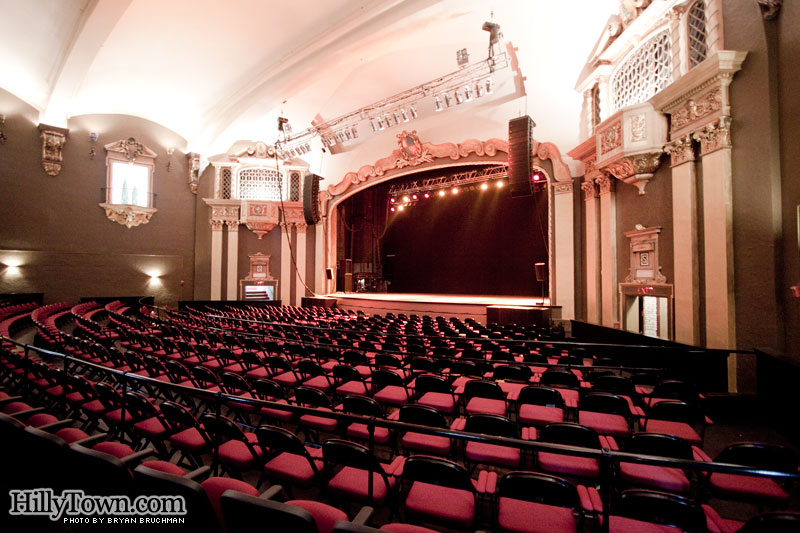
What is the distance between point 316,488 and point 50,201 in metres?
17.0

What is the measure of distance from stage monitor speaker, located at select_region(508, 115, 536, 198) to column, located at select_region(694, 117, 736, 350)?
3569 mm

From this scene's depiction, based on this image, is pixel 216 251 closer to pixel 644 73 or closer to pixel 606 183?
pixel 606 183

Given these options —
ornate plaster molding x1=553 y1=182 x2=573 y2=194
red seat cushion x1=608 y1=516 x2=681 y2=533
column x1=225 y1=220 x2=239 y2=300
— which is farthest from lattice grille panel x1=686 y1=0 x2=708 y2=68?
column x1=225 y1=220 x2=239 y2=300

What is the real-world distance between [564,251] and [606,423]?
8829 millimetres

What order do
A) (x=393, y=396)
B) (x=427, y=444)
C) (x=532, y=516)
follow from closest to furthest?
(x=532, y=516) < (x=427, y=444) < (x=393, y=396)

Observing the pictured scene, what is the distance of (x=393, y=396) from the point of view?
389 centimetres

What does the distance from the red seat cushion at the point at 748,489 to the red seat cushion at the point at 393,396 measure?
2.49m

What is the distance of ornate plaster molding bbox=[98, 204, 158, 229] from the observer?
14734 mm

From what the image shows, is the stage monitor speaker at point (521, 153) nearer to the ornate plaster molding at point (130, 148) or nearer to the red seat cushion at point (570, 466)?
the red seat cushion at point (570, 466)

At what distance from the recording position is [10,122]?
12.6 metres

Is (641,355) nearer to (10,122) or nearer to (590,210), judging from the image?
(590,210)

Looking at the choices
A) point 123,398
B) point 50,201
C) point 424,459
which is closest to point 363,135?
point 50,201

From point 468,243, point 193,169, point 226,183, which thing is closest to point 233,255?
point 226,183

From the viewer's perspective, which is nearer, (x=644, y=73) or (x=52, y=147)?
(x=644, y=73)
